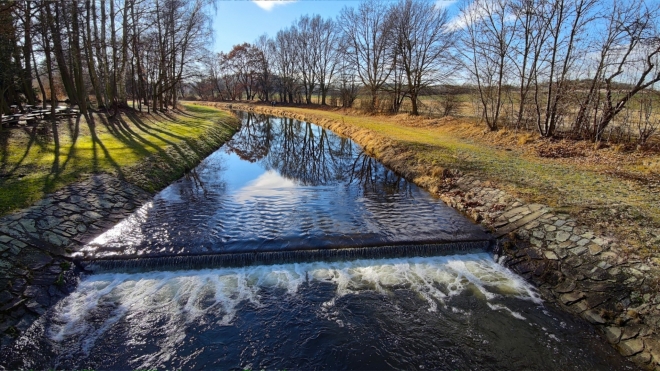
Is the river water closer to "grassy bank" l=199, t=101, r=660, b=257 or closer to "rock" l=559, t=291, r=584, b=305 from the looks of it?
"rock" l=559, t=291, r=584, b=305

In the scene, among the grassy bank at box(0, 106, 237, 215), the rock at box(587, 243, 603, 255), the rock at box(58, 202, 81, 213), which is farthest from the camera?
the grassy bank at box(0, 106, 237, 215)

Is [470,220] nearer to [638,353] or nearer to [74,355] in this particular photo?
[638,353]

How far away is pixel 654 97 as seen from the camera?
42.4 feet

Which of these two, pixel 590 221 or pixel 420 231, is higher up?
pixel 590 221

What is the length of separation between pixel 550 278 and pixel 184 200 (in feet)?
34.8

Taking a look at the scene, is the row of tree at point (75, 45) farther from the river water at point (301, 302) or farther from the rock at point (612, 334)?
the rock at point (612, 334)

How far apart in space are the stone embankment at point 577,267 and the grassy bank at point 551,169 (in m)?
0.43

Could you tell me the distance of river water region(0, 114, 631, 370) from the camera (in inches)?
208

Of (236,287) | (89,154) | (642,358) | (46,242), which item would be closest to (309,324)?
(236,287)

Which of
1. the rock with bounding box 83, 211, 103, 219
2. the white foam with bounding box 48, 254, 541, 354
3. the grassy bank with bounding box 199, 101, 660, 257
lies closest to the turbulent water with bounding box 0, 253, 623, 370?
the white foam with bounding box 48, 254, 541, 354

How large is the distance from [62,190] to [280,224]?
602cm

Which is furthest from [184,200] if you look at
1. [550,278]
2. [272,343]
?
[550,278]

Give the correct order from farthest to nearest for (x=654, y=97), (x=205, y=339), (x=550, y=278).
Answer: (x=654, y=97), (x=550, y=278), (x=205, y=339)

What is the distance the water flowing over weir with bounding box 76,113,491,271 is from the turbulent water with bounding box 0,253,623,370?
55 centimetres
